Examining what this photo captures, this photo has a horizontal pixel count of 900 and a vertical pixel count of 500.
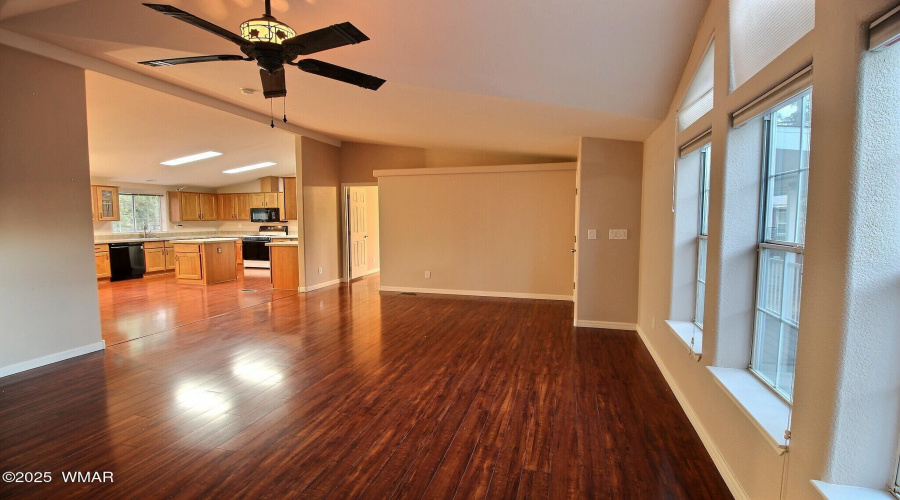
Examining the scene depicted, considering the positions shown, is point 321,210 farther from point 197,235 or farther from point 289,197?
point 197,235

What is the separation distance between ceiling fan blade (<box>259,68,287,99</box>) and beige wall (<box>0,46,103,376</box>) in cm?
234

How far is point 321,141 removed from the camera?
726cm

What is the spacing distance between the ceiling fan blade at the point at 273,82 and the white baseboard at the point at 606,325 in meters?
4.05

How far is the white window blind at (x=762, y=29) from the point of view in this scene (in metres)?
1.55

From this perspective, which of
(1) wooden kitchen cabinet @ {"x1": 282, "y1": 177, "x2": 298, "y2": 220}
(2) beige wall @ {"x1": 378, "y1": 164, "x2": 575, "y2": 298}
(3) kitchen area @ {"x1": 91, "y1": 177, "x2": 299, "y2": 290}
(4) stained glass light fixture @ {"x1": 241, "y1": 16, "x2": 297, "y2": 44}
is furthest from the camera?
(1) wooden kitchen cabinet @ {"x1": 282, "y1": 177, "x2": 298, "y2": 220}

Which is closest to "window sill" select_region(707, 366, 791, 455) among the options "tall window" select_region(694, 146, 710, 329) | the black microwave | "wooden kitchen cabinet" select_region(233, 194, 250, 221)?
"tall window" select_region(694, 146, 710, 329)

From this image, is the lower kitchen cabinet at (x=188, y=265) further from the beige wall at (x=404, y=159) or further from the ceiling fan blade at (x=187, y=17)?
the ceiling fan blade at (x=187, y=17)

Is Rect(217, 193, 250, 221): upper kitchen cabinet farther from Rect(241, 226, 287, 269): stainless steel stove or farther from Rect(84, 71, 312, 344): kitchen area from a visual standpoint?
Rect(241, 226, 287, 269): stainless steel stove

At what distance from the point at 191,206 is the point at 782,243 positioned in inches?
455

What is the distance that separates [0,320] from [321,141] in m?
4.93

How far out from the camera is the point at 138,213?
9344 mm

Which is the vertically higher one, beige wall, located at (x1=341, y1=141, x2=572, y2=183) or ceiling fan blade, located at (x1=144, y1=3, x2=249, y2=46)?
beige wall, located at (x1=341, y1=141, x2=572, y2=183)

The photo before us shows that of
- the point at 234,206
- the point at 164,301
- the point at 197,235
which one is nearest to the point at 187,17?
the point at 164,301

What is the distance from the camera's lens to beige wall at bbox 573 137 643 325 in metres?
4.66
